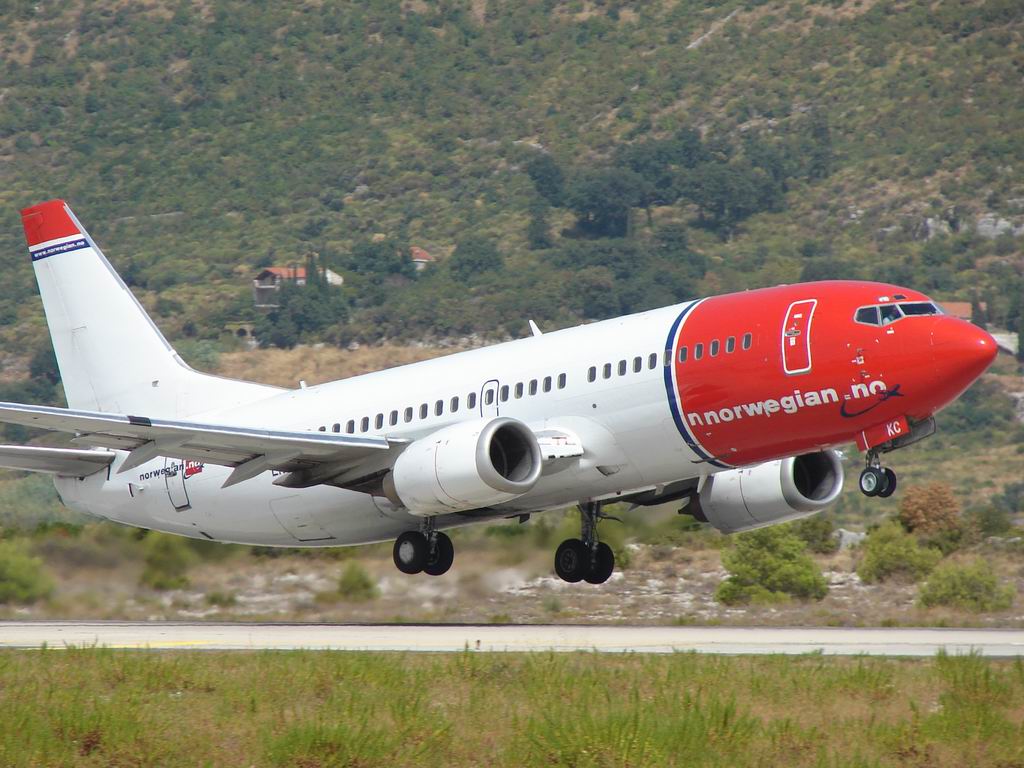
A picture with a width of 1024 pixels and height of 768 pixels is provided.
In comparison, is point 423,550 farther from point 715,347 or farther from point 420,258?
point 420,258

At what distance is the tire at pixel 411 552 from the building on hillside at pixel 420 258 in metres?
113

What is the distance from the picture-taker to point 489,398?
2950cm

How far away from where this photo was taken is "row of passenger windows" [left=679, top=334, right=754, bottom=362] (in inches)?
1051

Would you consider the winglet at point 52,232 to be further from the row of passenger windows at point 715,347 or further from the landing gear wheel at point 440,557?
the row of passenger windows at point 715,347

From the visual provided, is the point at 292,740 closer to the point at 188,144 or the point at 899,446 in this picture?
the point at 899,446

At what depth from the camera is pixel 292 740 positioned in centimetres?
1598

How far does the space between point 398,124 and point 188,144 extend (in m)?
20.5

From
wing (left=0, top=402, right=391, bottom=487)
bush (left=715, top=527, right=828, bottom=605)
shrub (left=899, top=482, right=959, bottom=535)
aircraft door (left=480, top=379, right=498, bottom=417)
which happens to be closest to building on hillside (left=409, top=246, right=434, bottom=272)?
shrub (left=899, top=482, right=959, bottom=535)

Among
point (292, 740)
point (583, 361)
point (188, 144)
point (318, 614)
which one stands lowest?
point (292, 740)

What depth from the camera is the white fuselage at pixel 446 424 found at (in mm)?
27891

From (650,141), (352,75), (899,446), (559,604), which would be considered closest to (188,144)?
(352,75)

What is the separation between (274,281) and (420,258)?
47.7ft

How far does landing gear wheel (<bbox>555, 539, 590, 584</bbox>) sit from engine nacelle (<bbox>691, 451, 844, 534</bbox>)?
2350 mm

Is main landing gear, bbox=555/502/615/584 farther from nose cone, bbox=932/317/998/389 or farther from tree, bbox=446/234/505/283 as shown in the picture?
tree, bbox=446/234/505/283
